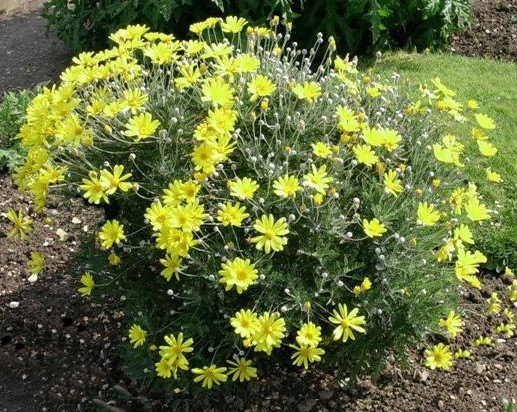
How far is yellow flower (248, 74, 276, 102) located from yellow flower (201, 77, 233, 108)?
0.08 m

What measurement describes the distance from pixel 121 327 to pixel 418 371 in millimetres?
1361

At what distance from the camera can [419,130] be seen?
3.16 meters

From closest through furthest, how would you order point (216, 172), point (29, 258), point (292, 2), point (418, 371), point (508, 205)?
point (216, 172)
point (418, 371)
point (29, 258)
point (508, 205)
point (292, 2)

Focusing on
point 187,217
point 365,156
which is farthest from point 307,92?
point 187,217

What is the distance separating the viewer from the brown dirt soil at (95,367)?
127 inches

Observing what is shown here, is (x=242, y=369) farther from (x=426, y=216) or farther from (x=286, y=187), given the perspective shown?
(x=426, y=216)

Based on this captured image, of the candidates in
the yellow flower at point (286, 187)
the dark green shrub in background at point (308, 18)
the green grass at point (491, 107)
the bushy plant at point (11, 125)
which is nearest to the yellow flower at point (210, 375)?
the yellow flower at point (286, 187)

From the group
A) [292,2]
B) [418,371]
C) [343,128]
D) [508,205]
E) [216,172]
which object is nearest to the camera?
[216,172]

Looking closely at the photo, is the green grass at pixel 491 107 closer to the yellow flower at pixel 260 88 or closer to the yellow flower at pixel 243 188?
the yellow flower at pixel 260 88

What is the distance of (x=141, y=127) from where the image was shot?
271 centimetres

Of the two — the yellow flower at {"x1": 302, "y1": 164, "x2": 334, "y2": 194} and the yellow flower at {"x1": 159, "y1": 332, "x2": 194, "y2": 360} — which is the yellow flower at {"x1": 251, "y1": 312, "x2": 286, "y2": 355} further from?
the yellow flower at {"x1": 302, "y1": 164, "x2": 334, "y2": 194}

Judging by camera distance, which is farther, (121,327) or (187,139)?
(121,327)

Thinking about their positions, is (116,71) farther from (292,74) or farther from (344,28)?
(344,28)

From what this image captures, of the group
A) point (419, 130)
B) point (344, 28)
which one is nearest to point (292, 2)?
point (344, 28)
